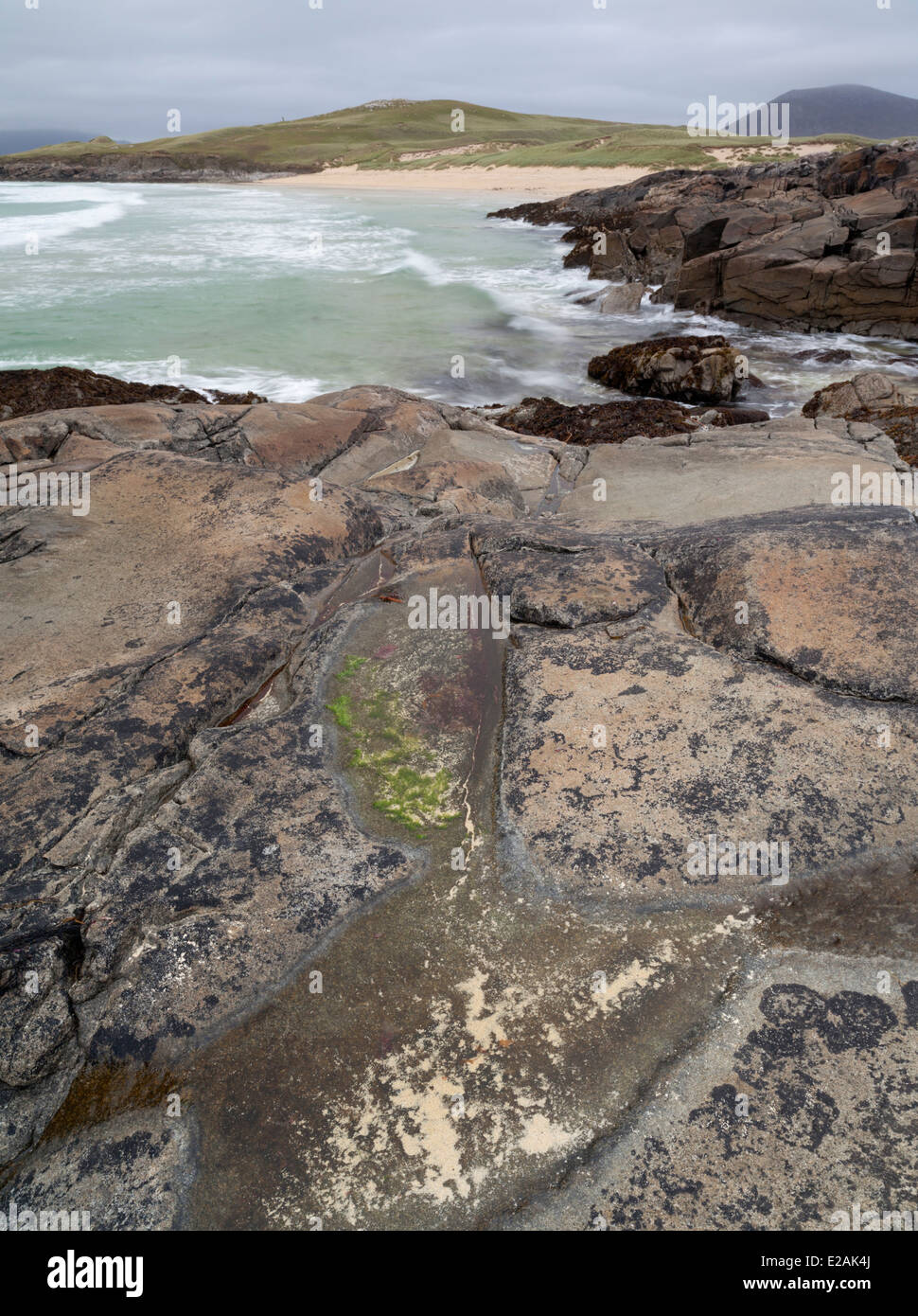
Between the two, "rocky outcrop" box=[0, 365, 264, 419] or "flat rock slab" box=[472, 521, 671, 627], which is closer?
"flat rock slab" box=[472, 521, 671, 627]

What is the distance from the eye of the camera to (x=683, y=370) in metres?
13.7

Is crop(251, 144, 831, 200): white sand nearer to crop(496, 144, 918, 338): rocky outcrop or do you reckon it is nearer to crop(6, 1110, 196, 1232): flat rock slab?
crop(496, 144, 918, 338): rocky outcrop

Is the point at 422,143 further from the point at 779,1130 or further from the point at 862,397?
the point at 779,1130

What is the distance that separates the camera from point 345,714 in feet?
12.5

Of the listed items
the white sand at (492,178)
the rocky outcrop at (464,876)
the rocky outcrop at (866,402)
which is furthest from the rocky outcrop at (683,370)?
the white sand at (492,178)

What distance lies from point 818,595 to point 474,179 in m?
75.0

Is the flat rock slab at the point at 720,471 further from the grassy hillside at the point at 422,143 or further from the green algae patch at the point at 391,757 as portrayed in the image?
the grassy hillside at the point at 422,143

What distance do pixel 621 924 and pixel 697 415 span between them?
10.3 m

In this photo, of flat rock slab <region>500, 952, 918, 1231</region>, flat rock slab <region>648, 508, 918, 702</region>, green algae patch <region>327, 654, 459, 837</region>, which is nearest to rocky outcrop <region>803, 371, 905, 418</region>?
flat rock slab <region>648, 508, 918, 702</region>

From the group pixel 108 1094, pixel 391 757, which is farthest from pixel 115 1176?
pixel 391 757

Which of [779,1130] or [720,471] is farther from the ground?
[720,471]

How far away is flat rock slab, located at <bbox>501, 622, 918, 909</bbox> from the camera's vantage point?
117 inches

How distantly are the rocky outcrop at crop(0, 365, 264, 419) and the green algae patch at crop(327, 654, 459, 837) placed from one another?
8.24 meters
